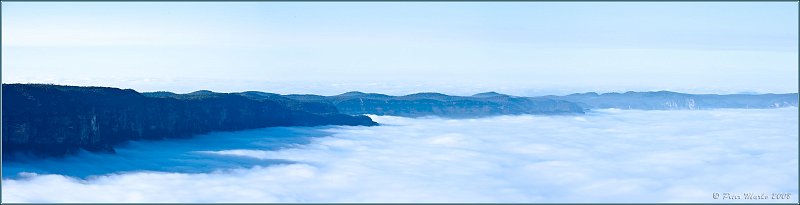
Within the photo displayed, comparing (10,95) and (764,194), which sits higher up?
(10,95)

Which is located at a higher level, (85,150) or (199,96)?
(199,96)

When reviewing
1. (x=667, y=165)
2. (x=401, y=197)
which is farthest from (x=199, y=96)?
(x=667, y=165)

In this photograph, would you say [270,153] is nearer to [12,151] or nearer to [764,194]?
[12,151]

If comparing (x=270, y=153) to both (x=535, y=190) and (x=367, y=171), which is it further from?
(x=535, y=190)

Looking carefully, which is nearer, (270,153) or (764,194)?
(764,194)

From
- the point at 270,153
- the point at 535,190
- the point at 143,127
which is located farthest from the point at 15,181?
the point at 535,190

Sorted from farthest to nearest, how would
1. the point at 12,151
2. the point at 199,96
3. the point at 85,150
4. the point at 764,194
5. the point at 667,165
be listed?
1. the point at 199,96
2. the point at 667,165
3. the point at 85,150
4. the point at 12,151
5. the point at 764,194

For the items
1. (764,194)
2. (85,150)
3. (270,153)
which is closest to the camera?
(764,194)

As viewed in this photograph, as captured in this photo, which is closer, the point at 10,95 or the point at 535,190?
the point at 535,190

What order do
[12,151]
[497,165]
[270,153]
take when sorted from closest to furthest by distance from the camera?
[12,151] < [497,165] < [270,153]
